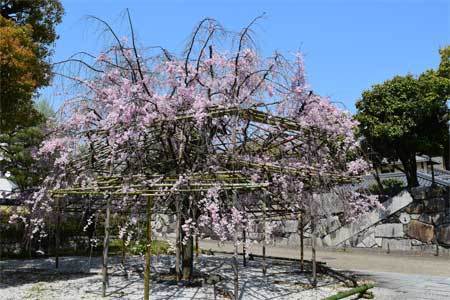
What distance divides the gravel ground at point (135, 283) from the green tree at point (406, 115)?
4.83 m

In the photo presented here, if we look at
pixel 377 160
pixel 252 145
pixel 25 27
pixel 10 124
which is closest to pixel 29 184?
pixel 10 124

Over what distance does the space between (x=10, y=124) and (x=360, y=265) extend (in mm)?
8548

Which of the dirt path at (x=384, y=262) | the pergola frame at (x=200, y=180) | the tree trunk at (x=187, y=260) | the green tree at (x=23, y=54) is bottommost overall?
the dirt path at (x=384, y=262)

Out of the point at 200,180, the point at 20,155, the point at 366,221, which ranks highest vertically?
the point at 20,155

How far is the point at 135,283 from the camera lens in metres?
8.27

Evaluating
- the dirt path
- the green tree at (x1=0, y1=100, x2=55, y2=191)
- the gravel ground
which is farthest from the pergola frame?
the green tree at (x1=0, y1=100, x2=55, y2=191)

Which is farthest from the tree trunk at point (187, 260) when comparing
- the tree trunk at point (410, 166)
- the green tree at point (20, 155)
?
the tree trunk at point (410, 166)

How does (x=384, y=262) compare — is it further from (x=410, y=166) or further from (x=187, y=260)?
(x=187, y=260)

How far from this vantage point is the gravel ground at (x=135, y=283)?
7.24 metres

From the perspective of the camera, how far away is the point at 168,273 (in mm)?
9117

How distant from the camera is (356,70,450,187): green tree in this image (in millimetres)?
13156

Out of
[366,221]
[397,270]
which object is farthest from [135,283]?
[366,221]

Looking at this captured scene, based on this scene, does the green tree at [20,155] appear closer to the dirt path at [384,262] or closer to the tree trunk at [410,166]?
the dirt path at [384,262]

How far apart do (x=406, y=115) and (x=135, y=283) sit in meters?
8.75
